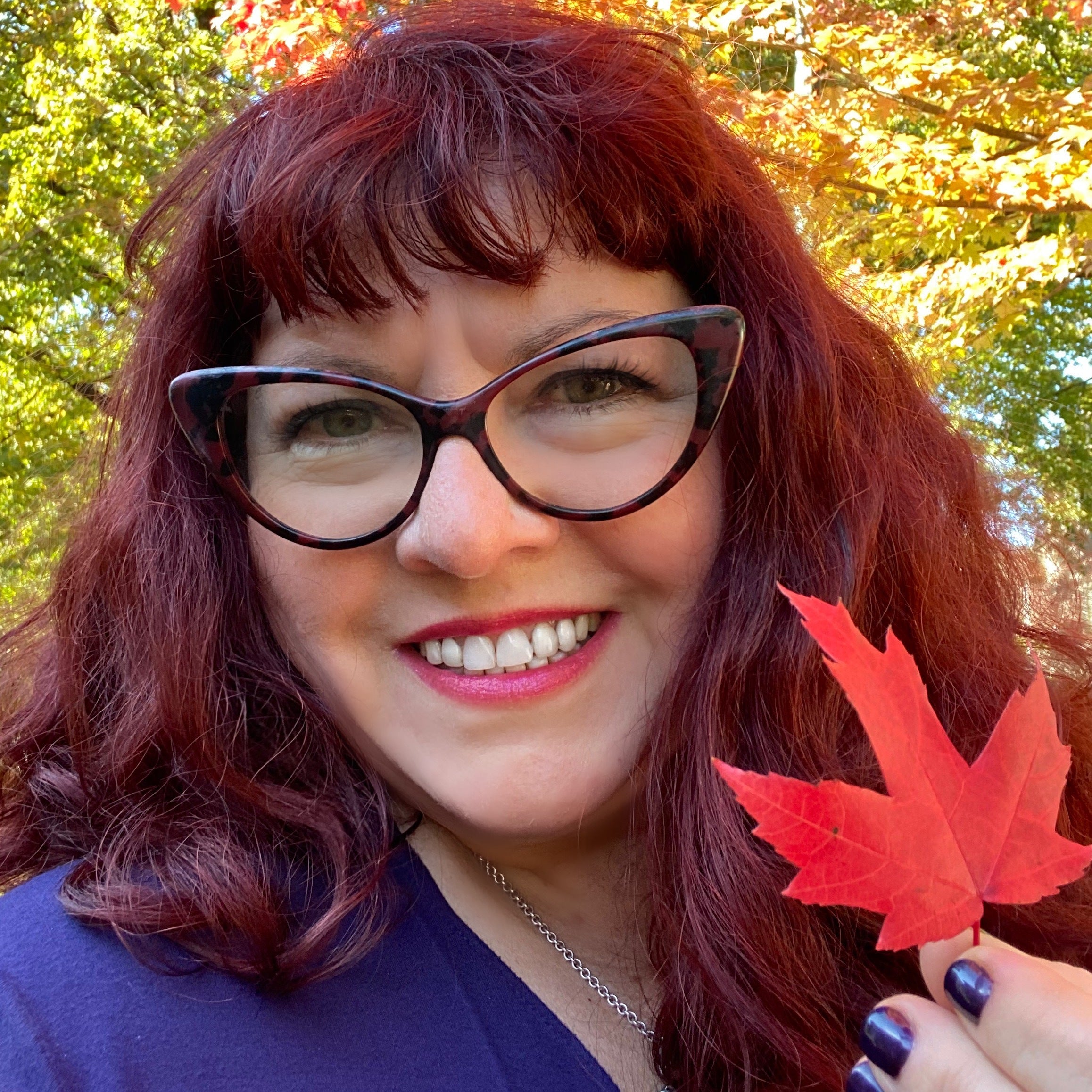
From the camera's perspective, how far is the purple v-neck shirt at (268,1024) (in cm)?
113

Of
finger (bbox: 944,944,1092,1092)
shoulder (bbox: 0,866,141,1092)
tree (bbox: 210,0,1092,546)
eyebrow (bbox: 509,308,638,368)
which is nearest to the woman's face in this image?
eyebrow (bbox: 509,308,638,368)

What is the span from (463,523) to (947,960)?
0.76 m

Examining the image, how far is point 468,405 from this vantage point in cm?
133

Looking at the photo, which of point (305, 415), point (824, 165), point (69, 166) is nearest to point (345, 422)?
point (305, 415)

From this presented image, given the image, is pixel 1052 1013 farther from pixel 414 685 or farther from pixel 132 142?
pixel 132 142

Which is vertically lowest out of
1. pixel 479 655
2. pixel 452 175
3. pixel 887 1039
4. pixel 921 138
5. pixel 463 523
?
pixel 887 1039

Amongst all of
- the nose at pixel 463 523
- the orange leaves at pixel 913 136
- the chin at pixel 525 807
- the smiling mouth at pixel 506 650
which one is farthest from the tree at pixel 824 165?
the chin at pixel 525 807

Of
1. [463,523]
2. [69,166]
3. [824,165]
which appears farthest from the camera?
[69,166]

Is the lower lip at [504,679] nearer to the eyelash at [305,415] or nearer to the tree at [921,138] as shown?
the eyelash at [305,415]

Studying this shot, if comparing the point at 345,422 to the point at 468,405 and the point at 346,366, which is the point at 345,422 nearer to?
the point at 346,366

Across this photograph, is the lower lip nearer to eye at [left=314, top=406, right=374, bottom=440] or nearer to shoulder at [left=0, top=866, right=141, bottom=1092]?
eye at [left=314, top=406, right=374, bottom=440]

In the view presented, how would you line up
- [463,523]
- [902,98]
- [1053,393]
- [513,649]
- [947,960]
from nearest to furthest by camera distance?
[947,960]
[463,523]
[513,649]
[902,98]
[1053,393]

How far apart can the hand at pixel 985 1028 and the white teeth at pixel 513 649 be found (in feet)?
2.29

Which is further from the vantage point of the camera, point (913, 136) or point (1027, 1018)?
point (913, 136)
